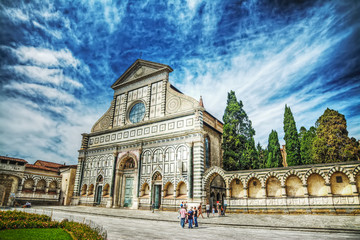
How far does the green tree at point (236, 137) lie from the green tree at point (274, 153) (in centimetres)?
527

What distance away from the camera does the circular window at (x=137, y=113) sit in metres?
31.8

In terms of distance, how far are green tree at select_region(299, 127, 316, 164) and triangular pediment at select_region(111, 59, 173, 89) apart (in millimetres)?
21535

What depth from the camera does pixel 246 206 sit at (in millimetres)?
21406

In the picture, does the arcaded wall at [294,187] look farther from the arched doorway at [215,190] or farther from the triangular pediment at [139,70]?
the triangular pediment at [139,70]

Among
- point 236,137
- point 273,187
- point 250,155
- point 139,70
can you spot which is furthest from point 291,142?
point 139,70

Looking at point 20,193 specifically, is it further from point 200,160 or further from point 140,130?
point 200,160

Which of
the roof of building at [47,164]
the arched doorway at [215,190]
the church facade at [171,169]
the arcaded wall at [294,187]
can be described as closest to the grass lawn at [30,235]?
the church facade at [171,169]

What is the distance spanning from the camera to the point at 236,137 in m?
27.4

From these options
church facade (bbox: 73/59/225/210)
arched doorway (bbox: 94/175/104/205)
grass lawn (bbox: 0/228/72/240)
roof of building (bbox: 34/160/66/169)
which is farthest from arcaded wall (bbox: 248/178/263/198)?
roof of building (bbox: 34/160/66/169)

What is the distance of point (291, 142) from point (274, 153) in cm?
303

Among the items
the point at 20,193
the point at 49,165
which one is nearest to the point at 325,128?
the point at 20,193

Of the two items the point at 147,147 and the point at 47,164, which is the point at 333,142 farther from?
the point at 47,164

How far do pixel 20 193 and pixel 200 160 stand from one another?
84.8ft

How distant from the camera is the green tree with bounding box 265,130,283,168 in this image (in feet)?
101
